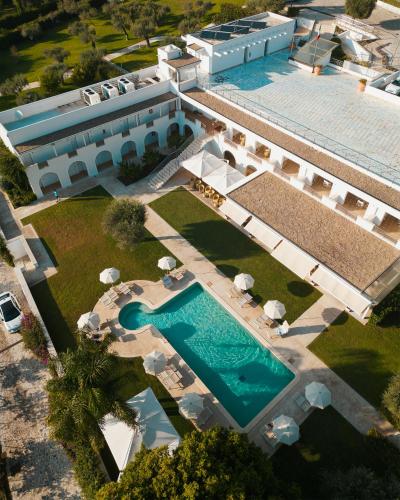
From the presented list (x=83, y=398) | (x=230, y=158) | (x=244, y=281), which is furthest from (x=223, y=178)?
(x=83, y=398)

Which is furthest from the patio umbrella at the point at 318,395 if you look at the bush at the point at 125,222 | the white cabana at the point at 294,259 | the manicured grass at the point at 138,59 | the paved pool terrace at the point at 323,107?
the manicured grass at the point at 138,59

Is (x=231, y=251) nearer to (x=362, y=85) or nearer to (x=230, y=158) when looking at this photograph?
(x=230, y=158)

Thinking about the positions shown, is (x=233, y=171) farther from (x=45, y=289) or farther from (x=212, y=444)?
(x=212, y=444)

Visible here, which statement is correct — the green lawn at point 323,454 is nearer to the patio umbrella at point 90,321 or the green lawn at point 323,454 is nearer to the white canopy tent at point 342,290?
the white canopy tent at point 342,290

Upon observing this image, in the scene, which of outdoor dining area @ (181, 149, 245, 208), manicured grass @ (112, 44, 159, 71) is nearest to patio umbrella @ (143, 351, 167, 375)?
outdoor dining area @ (181, 149, 245, 208)

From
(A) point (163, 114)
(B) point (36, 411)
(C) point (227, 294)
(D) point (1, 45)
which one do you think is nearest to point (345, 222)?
(C) point (227, 294)
